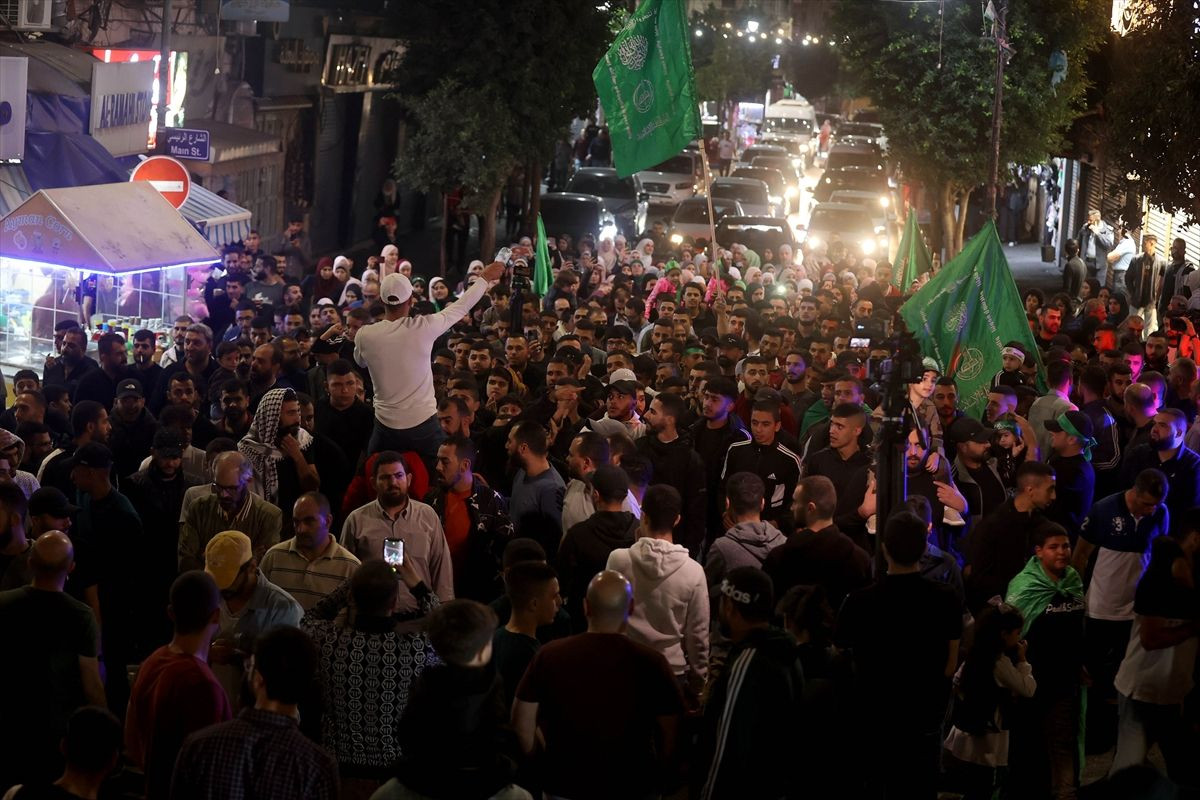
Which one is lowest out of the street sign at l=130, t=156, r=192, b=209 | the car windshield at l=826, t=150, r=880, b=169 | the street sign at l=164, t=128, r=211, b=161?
the street sign at l=130, t=156, r=192, b=209

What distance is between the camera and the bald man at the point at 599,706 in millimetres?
6074

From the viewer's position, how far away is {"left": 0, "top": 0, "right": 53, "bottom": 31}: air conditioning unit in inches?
790

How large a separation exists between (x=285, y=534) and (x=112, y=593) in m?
1.61

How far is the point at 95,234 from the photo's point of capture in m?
16.8

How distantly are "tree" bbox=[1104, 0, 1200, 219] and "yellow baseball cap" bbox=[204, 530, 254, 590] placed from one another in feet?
46.2

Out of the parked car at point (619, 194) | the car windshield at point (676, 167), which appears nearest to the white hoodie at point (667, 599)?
the parked car at point (619, 194)

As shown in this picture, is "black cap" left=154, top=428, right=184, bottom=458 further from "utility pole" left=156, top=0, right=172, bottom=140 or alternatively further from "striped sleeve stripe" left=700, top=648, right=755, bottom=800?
"utility pole" left=156, top=0, right=172, bottom=140

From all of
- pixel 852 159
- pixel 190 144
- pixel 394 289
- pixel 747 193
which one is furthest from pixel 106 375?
pixel 852 159

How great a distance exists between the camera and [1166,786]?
462cm

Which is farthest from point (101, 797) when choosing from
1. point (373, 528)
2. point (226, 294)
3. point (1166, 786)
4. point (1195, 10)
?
point (1195, 10)

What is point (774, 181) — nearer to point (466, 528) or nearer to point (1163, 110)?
point (1163, 110)

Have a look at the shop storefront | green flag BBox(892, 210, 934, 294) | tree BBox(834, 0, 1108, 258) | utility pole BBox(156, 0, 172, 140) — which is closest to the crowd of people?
the shop storefront

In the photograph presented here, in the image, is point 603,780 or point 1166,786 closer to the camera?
point 1166,786

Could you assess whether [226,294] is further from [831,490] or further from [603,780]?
[603,780]
